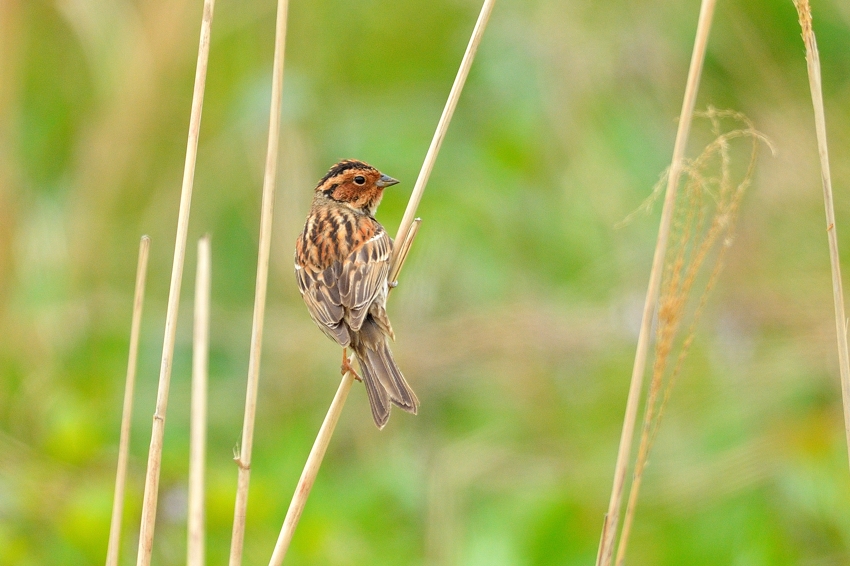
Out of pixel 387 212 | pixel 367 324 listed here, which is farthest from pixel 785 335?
pixel 367 324

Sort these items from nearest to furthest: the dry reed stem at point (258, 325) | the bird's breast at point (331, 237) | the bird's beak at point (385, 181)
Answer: the dry reed stem at point (258, 325) < the bird's breast at point (331, 237) < the bird's beak at point (385, 181)

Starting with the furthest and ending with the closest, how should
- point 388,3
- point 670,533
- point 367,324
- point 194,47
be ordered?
1. point 388,3
2. point 194,47
3. point 670,533
4. point 367,324

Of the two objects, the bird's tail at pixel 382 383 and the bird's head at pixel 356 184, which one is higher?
the bird's head at pixel 356 184

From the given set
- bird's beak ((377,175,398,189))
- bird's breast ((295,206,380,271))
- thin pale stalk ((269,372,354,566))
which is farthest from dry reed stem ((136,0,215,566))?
bird's beak ((377,175,398,189))

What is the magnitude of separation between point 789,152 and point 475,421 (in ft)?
6.61

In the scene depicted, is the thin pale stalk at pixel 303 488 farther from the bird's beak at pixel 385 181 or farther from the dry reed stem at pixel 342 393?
the bird's beak at pixel 385 181

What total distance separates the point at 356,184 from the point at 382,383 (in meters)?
1.19

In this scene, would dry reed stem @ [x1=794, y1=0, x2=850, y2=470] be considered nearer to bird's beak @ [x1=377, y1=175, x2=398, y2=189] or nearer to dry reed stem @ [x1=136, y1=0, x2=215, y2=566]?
dry reed stem @ [x1=136, y1=0, x2=215, y2=566]

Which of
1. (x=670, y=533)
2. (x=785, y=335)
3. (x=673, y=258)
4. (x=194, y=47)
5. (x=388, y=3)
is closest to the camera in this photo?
(x=673, y=258)

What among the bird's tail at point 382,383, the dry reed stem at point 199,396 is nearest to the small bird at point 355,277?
the bird's tail at point 382,383

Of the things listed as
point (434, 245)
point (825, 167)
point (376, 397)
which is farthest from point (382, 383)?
point (434, 245)

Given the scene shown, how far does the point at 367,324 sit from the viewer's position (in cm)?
339

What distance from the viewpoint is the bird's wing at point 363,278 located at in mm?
3314

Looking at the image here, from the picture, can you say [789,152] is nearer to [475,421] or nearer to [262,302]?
[475,421]
